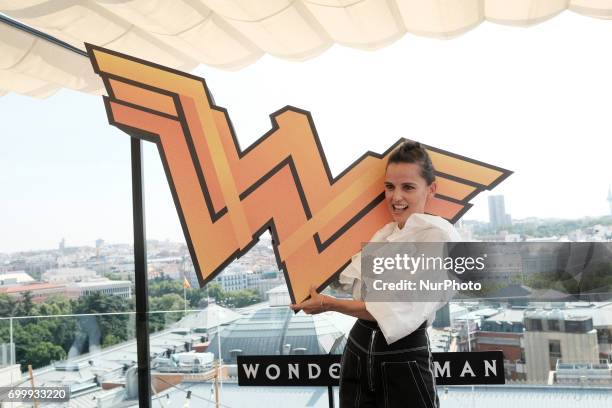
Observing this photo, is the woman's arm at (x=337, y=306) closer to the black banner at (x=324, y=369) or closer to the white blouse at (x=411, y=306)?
the white blouse at (x=411, y=306)

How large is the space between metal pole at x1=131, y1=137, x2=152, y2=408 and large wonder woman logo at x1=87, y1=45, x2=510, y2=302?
522 millimetres

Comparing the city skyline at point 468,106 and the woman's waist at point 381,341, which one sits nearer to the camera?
the woman's waist at point 381,341

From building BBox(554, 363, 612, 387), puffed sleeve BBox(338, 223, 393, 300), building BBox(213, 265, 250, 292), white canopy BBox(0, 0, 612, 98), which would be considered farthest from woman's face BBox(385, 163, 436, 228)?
building BBox(554, 363, 612, 387)

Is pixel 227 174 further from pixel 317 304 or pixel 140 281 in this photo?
pixel 140 281

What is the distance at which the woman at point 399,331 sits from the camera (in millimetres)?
1600

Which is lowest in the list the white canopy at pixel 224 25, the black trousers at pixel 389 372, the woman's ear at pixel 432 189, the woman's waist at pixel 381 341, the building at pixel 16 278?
the black trousers at pixel 389 372

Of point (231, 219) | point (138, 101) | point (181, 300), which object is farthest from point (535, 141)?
point (181, 300)

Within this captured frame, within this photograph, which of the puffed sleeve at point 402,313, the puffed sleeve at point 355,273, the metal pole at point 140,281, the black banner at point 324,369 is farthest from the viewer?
the metal pole at point 140,281

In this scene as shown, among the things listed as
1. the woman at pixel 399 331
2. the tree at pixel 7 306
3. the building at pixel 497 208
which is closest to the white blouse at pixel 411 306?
the woman at pixel 399 331

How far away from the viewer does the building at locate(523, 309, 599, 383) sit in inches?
89.3

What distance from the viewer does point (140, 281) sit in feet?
8.73

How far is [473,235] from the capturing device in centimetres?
213

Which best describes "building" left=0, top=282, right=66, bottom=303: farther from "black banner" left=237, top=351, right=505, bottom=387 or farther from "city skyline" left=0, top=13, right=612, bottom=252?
"black banner" left=237, top=351, right=505, bottom=387

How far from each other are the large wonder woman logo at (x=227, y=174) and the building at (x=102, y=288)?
0.80m
